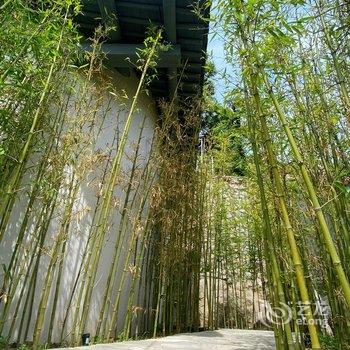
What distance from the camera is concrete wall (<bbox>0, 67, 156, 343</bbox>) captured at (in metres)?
2.98

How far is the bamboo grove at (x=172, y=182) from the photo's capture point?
69.4 inches

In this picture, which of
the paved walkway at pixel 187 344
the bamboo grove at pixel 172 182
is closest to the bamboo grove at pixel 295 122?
the bamboo grove at pixel 172 182

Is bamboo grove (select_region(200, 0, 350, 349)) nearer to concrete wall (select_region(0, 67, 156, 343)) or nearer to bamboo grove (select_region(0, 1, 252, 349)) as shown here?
bamboo grove (select_region(0, 1, 252, 349))

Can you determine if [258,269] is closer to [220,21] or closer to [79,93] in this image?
[79,93]

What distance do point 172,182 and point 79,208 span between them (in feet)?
3.74

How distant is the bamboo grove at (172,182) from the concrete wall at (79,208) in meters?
0.02

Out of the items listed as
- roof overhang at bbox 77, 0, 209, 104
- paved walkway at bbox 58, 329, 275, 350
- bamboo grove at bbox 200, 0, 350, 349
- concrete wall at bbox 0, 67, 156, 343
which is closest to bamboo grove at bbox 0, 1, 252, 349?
concrete wall at bbox 0, 67, 156, 343

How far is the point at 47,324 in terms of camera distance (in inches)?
123

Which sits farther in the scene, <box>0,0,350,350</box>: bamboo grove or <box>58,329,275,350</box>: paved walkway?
<box>58,329,275,350</box>: paved walkway

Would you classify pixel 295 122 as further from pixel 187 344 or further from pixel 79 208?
pixel 79 208

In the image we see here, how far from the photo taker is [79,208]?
144 inches

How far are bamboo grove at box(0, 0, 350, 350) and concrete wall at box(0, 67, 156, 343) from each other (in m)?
0.02

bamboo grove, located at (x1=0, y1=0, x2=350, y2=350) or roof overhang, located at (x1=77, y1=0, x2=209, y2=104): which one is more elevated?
roof overhang, located at (x1=77, y1=0, x2=209, y2=104)

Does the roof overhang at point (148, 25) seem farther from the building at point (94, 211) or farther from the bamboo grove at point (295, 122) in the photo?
the bamboo grove at point (295, 122)
